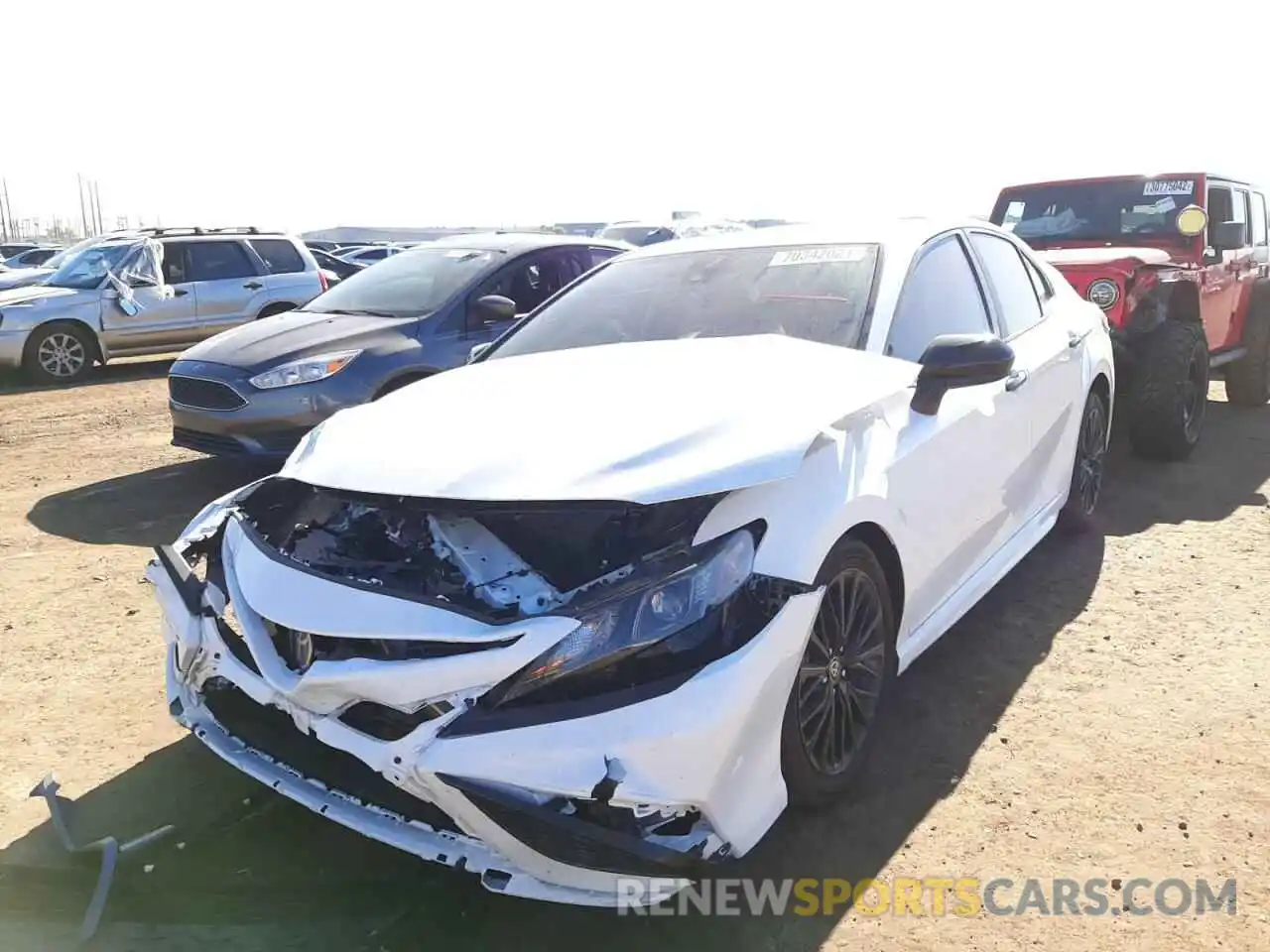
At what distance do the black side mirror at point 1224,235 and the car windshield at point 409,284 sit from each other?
5.33 metres

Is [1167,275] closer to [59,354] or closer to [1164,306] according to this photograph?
[1164,306]

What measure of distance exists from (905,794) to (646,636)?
120 centimetres

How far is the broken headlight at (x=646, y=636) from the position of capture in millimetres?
2148

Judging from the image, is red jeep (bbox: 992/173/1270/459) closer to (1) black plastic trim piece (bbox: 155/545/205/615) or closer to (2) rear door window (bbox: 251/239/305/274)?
(1) black plastic trim piece (bbox: 155/545/205/615)

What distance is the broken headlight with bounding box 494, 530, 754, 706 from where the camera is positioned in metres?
2.15

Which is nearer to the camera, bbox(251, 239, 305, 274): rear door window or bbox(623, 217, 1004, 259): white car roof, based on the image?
bbox(623, 217, 1004, 259): white car roof

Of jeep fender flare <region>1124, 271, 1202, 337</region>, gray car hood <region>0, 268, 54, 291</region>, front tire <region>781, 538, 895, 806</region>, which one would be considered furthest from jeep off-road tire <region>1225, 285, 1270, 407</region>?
gray car hood <region>0, 268, 54, 291</region>

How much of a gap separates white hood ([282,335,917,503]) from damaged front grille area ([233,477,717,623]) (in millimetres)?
79

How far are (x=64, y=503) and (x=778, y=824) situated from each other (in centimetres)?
519

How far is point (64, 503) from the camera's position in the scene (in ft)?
20.3

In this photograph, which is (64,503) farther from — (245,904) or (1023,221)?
(1023,221)

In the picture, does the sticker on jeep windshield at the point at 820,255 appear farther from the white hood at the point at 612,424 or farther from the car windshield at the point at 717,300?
the white hood at the point at 612,424

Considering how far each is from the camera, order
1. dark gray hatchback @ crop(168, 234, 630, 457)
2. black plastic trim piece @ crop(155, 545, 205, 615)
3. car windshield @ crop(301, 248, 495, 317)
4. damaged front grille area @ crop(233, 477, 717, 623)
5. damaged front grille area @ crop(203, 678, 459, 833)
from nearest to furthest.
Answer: damaged front grille area @ crop(203, 678, 459, 833), damaged front grille area @ crop(233, 477, 717, 623), black plastic trim piece @ crop(155, 545, 205, 615), dark gray hatchback @ crop(168, 234, 630, 457), car windshield @ crop(301, 248, 495, 317)

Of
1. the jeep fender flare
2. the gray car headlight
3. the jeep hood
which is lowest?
the gray car headlight
